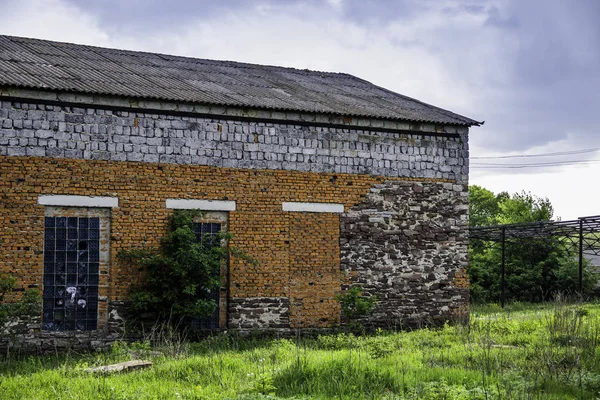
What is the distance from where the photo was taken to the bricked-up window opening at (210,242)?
14.8m

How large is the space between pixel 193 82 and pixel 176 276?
15.9ft

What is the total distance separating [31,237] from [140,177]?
7.50ft

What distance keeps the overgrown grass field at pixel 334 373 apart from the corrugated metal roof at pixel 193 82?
4986mm

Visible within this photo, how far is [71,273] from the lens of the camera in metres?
13.9

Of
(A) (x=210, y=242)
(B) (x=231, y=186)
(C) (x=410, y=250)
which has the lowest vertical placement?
(C) (x=410, y=250)

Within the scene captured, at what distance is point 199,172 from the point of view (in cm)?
1494

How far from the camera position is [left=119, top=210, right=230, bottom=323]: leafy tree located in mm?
14070

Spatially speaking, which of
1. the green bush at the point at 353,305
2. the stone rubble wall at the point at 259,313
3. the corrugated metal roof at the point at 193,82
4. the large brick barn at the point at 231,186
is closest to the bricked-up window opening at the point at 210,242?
the large brick barn at the point at 231,186

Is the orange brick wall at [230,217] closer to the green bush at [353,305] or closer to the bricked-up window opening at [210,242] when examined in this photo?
the green bush at [353,305]

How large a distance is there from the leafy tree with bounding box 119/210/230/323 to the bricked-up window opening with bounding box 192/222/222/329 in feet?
1.01

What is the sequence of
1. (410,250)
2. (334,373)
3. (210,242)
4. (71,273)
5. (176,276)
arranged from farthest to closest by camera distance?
(410,250) < (210,242) < (176,276) < (71,273) < (334,373)

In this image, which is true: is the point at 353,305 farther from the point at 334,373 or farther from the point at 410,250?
the point at 334,373

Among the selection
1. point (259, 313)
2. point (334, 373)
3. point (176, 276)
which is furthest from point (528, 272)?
point (334, 373)

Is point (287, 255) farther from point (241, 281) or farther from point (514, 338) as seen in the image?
point (514, 338)
